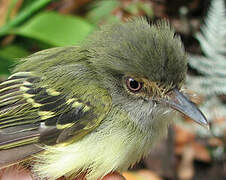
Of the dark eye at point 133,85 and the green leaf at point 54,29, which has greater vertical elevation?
the green leaf at point 54,29

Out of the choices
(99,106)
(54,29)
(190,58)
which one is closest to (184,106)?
(99,106)

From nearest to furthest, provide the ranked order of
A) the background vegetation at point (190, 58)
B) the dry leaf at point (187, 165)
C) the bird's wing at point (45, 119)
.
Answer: the bird's wing at point (45, 119)
the background vegetation at point (190, 58)
the dry leaf at point (187, 165)

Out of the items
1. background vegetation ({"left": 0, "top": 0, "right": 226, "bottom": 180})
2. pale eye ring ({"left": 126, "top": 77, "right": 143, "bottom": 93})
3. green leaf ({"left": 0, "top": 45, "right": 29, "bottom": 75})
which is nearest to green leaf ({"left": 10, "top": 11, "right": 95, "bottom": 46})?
background vegetation ({"left": 0, "top": 0, "right": 226, "bottom": 180})

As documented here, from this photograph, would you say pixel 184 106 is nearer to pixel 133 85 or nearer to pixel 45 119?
pixel 133 85

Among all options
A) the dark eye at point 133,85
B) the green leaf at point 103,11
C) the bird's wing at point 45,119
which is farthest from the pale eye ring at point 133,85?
the green leaf at point 103,11

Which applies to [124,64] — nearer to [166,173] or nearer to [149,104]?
[149,104]

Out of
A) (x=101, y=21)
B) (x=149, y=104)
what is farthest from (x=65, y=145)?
(x=101, y=21)

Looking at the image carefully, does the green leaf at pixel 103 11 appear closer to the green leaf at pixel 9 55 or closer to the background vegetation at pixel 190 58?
the background vegetation at pixel 190 58

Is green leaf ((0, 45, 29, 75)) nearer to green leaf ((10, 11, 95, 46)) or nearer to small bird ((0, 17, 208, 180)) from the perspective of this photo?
green leaf ((10, 11, 95, 46))
